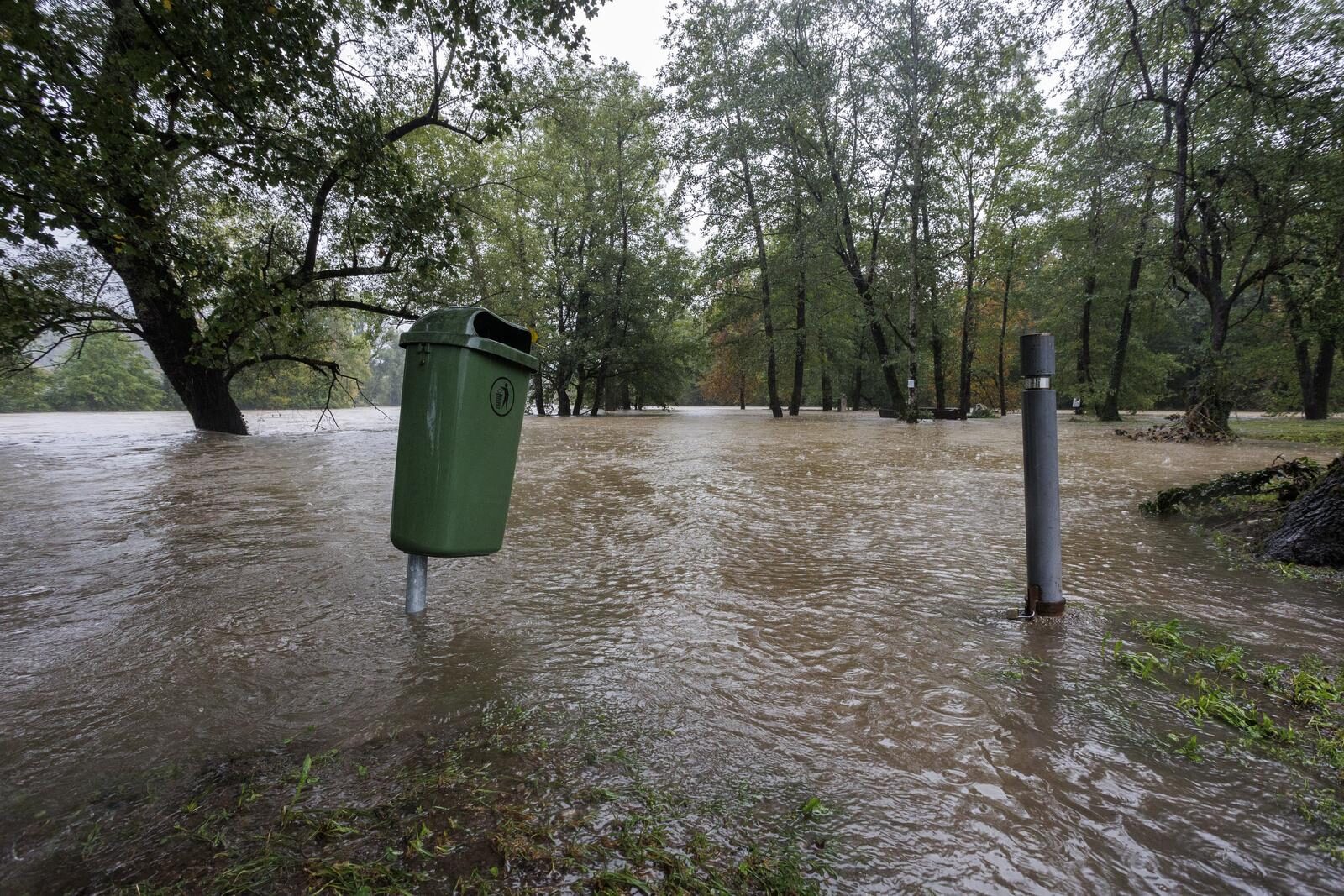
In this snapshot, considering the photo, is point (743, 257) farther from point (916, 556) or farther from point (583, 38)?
point (916, 556)

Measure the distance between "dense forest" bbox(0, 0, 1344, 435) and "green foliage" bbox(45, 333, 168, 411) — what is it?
3208 cm

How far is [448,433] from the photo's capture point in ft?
7.52

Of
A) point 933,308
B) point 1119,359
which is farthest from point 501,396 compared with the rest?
point 1119,359

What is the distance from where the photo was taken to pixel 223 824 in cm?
135

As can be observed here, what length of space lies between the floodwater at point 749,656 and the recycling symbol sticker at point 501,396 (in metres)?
0.98

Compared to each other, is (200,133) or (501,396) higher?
(200,133)

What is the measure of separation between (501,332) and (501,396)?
12.9 inches

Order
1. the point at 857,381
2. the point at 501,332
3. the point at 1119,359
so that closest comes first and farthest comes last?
the point at 501,332 < the point at 1119,359 < the point at 857,381

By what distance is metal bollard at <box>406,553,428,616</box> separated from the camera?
267cm

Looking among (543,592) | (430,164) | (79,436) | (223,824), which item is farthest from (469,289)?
(223,824)

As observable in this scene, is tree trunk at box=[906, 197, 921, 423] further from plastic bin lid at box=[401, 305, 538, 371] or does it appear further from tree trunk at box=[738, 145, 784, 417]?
plastic bin lid at box=[401, 305, 538, 371]

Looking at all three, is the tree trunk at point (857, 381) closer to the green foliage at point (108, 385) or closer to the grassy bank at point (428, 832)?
the grassy bank at point (428, 832)

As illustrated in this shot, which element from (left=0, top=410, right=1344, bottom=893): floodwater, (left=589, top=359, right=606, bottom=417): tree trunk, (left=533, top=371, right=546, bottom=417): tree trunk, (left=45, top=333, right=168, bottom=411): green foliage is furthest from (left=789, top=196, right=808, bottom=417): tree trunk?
(left=45, top=333, right=168, bottom=411): green foliage

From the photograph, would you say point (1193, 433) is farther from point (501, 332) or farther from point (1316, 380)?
point (501, 332)
